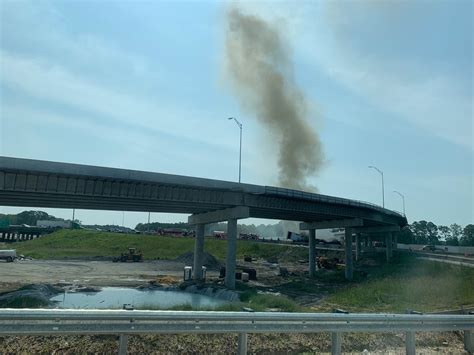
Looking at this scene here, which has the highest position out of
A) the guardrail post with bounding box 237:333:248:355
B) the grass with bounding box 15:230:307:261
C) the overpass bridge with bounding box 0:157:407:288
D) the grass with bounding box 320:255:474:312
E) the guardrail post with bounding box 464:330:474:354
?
the overpass bridge with bounding box 0:157:407:288

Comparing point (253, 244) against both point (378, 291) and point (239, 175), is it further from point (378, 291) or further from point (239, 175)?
point (378, 291)

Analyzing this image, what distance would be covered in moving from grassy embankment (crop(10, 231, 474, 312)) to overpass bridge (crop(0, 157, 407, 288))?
7.90m

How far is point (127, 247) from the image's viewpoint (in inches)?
3885

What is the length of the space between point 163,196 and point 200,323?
28771mm

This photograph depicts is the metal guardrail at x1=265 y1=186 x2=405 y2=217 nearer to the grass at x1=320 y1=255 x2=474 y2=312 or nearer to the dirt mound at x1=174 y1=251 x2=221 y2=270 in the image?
the grass at x1=320 y1=255 x2=474 y2=312

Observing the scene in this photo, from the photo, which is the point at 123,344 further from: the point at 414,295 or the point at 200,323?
the point at 414,295

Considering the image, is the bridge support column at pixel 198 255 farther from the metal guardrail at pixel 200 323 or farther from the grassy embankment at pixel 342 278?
the metal guardrail at pixel 200 323

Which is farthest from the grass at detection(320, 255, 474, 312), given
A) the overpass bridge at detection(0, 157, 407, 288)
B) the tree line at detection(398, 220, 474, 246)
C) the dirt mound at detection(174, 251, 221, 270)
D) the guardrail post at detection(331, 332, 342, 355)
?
the tree line at detection(398, 220, 474, 246)

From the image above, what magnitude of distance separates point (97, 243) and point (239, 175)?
70539mm

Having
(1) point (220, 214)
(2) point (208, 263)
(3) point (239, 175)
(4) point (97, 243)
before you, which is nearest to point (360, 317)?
(1) point (220, 214)

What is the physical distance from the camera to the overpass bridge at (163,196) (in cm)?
2831

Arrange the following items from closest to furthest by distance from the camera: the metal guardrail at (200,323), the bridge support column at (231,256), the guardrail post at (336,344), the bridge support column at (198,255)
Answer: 1. the metal guardrail at (200,323)
2. the guardrail post at (336,344)
3. the bridge support column at (231,256)
4. the bridge support column at (198,255)

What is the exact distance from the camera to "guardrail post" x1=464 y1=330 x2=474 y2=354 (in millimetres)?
9887

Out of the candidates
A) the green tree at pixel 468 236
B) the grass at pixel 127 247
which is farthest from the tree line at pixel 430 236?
the grass at pixel 127 247
